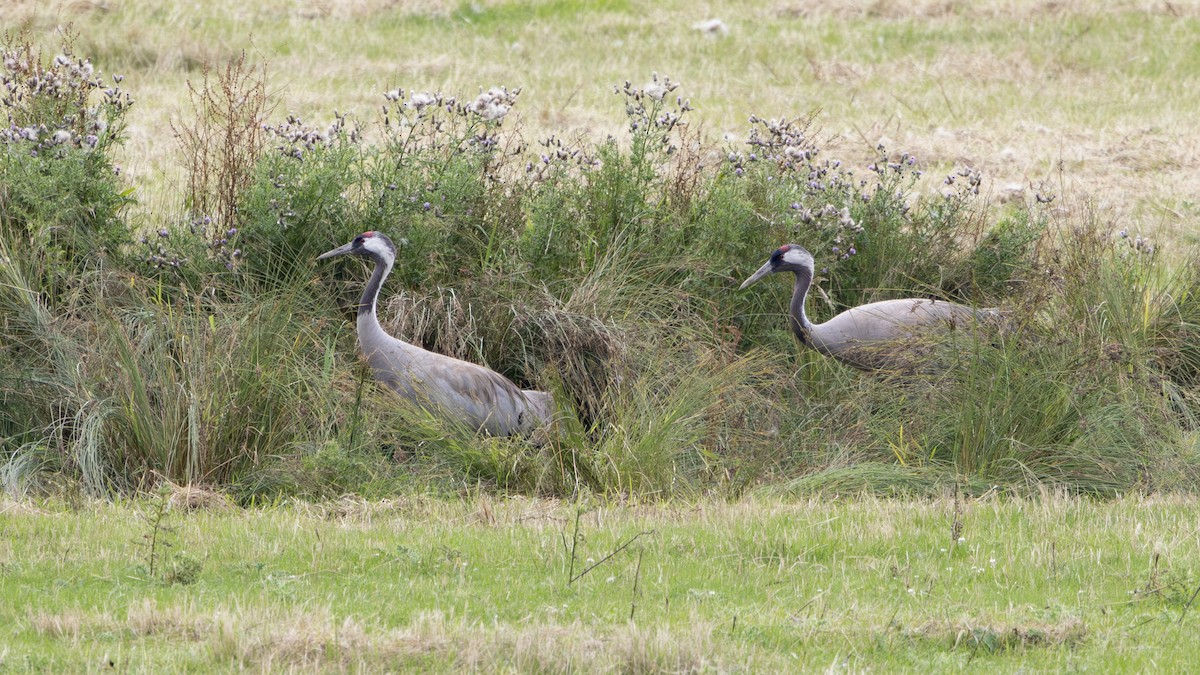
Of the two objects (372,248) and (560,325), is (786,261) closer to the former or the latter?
(560,325)

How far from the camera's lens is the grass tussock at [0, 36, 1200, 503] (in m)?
9.04

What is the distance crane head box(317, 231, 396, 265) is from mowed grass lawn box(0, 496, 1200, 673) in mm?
2455

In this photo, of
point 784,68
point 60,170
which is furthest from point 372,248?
point 784,68

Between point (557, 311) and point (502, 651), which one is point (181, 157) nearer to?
point (557, 311)

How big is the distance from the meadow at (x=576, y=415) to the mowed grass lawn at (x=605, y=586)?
0.02 m

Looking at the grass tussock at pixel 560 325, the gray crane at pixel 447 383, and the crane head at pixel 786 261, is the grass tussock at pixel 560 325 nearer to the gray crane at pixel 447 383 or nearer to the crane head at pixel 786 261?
the gray crane at pixel 447 383

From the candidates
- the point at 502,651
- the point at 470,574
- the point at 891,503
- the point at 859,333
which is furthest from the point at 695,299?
the point at 502,651

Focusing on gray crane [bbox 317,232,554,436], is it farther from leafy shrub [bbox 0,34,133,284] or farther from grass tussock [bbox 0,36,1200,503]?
leafy shrub [bbox 0,34,133,284]

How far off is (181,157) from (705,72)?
9663 millimetres

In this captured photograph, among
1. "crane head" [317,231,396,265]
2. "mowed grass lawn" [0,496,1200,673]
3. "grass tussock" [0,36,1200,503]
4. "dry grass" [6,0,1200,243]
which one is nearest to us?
"mowed grass lawn" [0,496,1200,673]

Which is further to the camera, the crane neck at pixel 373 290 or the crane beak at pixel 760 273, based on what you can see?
the crane beak at pixel 760 273

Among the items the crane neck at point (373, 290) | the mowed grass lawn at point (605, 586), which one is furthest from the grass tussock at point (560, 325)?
the mowed grass lawn at point (605, 586)

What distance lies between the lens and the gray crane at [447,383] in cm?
977

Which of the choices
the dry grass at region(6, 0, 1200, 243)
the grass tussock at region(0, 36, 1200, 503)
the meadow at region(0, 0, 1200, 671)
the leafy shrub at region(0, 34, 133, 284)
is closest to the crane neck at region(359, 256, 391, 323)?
the grass tussock at region(0, 36, 1200, 503)
